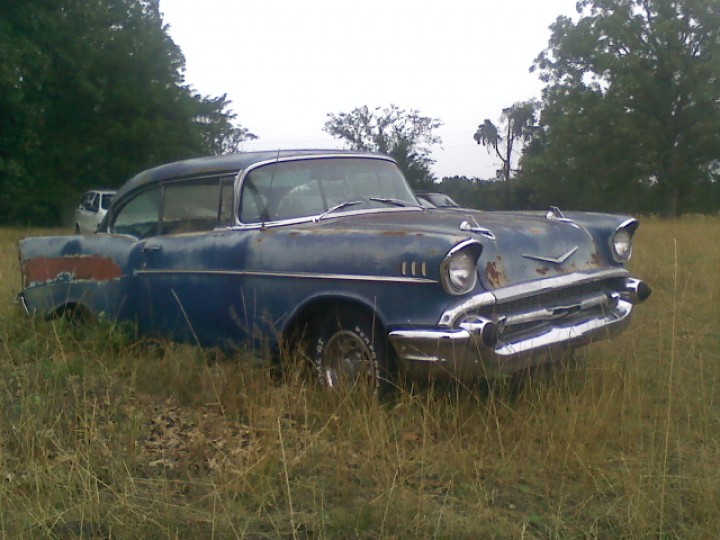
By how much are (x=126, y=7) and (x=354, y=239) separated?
31.0m

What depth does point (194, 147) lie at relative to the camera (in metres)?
32.2

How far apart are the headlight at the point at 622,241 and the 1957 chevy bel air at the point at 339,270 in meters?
0.01

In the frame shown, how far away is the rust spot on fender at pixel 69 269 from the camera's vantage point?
557 centimetres

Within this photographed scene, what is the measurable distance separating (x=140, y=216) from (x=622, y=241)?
3.05 metres

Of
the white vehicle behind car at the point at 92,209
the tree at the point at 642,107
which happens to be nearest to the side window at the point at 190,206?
the white vehicle behind car at the point at 92,209

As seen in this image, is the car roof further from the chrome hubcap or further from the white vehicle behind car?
the white vehicle behind car

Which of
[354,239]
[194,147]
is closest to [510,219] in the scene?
[354,239]

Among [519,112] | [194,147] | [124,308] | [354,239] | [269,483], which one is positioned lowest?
[269,483]

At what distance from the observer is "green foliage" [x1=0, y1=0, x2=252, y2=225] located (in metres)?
26.8

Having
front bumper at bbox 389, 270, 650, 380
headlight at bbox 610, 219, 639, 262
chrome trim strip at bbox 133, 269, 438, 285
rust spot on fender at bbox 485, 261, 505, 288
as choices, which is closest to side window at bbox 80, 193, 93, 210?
chrome trim strip at bbox 133, 269, 438, 285

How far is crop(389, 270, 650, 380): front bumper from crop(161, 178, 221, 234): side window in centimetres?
170

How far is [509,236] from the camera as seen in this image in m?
4.48

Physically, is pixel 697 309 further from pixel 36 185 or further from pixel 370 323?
pixel 36 185

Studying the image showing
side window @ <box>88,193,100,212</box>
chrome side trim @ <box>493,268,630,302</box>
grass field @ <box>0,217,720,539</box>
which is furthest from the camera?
side window @ <box>88,193,100,212</box>
